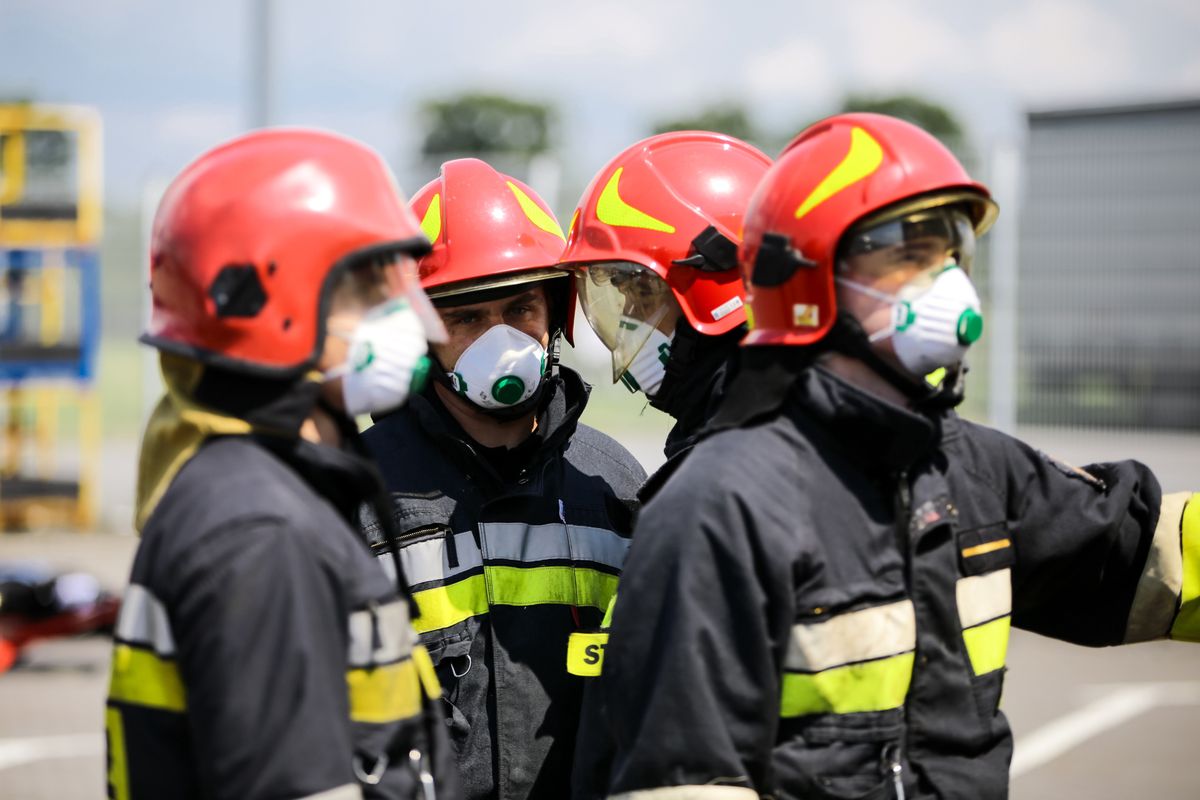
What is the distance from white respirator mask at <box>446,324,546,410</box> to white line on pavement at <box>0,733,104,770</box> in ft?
15.2

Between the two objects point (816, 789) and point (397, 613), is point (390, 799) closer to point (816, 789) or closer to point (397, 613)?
point (397, 613)

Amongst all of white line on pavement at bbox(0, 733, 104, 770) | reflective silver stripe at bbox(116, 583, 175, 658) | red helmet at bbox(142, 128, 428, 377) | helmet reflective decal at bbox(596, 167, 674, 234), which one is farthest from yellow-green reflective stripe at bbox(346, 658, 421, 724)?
A: white line on pavement at bbox(0, 733, 104, 770)

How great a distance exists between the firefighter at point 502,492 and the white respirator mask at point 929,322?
1.13m

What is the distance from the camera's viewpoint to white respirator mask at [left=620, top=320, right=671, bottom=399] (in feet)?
10.9

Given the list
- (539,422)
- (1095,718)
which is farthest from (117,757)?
(1095,718)

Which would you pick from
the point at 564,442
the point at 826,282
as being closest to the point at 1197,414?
the point at 564,442

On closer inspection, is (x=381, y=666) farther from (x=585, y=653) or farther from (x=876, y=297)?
(x=876, y=297)

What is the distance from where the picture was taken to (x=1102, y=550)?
292 cm

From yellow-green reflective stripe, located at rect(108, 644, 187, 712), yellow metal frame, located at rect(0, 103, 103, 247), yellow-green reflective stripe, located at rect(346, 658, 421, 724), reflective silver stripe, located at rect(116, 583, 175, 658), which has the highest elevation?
yellow metal frame, located at rect(0, 103, 103, 247)

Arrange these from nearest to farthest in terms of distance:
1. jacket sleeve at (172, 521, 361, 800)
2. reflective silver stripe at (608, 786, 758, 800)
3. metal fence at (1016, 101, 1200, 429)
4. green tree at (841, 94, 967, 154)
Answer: jacket sleeve at (172, 521, 361, 800), reflective silver stripe at (608, 786, 758, 800), metal fence at (1016, 101, 1200, 429), green tree at (841, 94, 967, 154)

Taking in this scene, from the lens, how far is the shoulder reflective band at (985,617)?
2.62 metres

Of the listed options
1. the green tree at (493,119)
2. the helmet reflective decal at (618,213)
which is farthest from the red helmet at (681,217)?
the green tree at (493,119)

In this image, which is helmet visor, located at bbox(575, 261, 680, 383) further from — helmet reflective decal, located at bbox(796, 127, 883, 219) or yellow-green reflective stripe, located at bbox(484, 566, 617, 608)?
helmet reflective decal, located at bbox(796, 127, 883, 219)

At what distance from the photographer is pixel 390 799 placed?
7.14ft
